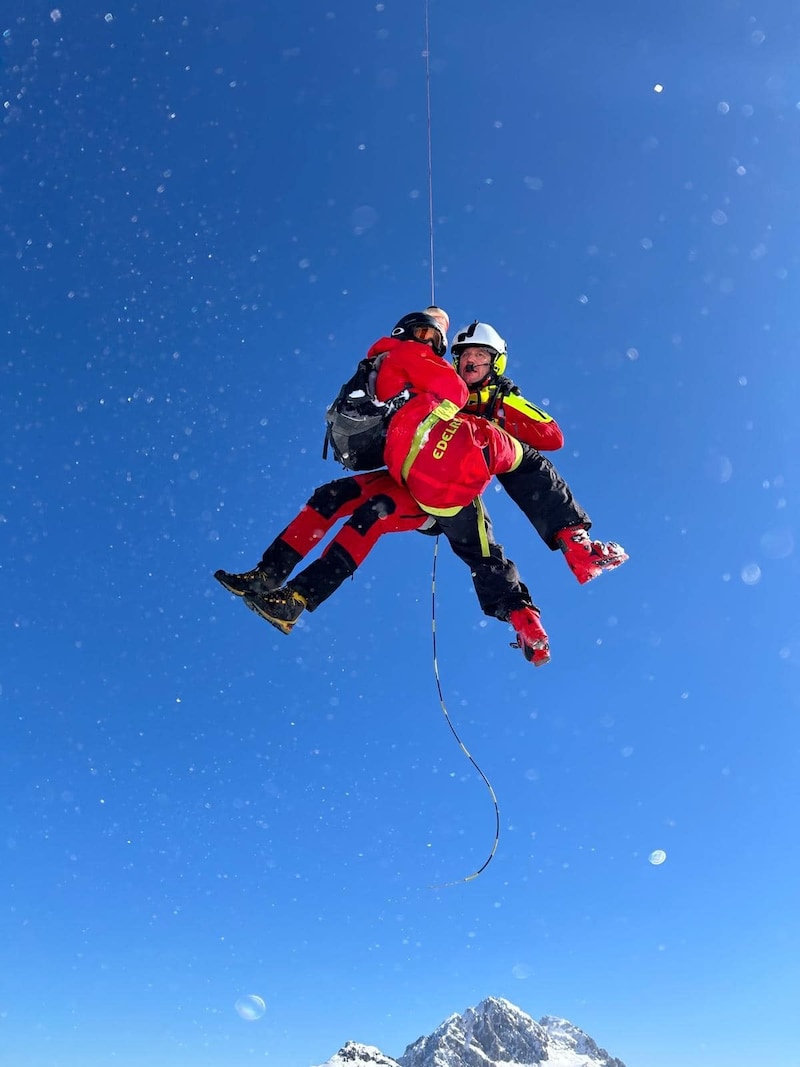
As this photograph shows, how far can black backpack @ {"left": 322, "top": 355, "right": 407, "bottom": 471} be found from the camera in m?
5.05

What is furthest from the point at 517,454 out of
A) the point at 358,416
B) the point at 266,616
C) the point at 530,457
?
the point at 266,616

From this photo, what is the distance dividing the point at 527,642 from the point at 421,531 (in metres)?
1.47

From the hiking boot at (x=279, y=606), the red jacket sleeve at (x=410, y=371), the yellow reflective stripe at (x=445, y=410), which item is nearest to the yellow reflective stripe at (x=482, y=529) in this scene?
the yellow reflective stripe at (x=445, y=410)

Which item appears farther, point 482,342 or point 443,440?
point 482,342

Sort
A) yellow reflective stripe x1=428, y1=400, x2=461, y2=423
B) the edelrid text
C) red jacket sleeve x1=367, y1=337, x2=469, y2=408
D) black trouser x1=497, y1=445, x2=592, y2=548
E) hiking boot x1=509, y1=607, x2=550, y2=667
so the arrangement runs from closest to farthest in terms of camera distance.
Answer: red jacket sleeve x1=367, y1=337, x2=469, y2=408, yellow reflective stripe x1=428, y1=400, x2=461, y2=423, the edelrid text, hiking boot x1=509, y1=607, x2=550, y2=667, black trouser x1=497, y1=445, x2=592, y2=548

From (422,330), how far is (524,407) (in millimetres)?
1509

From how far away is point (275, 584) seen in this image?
5793 mm

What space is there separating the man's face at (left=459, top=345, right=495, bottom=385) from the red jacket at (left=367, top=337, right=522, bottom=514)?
48cm

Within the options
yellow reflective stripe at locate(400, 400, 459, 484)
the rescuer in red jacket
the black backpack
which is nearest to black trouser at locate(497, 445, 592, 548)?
the rescuer in red jacket

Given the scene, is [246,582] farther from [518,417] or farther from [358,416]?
[518,417]

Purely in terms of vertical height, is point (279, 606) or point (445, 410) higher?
point (445, 410)

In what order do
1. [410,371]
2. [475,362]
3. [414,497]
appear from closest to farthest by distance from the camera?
[410,371] < [414,497] < [475,362]

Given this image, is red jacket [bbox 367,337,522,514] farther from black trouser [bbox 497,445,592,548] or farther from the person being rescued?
black trouser [bbox 497,445,592,548]

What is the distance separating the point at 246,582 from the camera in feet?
18.4
